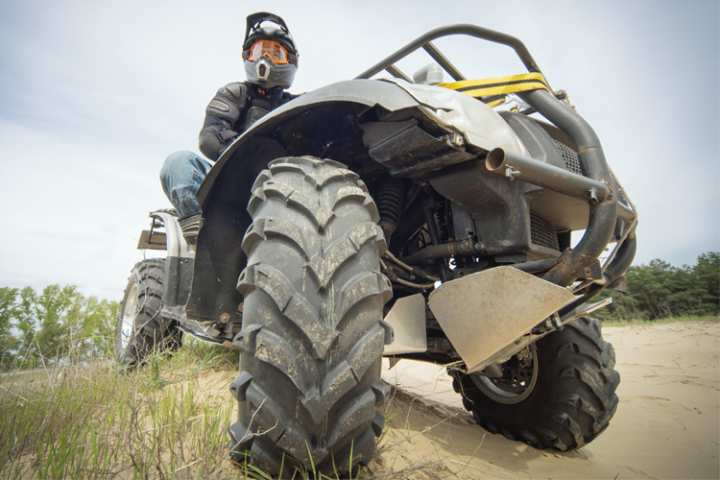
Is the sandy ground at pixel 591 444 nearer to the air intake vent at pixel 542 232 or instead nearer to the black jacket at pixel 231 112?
the air intake vent at pixel 542 232

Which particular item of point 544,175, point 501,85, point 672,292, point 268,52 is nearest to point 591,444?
point 544,175

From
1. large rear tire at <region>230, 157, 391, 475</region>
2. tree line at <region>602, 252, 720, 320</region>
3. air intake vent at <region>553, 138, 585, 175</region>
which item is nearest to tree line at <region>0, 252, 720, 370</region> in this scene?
air intake vent at <region>553, 138, 585, 175</region>

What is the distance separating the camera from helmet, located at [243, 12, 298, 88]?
9.59 ft

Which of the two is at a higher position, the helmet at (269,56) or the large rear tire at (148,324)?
the helmet at (269,56)

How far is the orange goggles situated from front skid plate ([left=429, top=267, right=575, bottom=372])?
248 cm

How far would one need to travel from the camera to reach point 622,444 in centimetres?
237

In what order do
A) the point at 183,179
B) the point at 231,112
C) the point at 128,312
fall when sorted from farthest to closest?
the point at 128,312, the point at 231,112, the point at 183,179

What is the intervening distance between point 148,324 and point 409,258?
8.12 feet

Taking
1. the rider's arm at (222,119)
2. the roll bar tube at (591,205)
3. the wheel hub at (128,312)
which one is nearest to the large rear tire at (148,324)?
the wheel hub at (128,312)

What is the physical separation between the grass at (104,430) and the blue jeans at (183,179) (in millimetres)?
1112

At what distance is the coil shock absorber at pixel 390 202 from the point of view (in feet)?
5.97

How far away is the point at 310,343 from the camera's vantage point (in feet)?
3.07

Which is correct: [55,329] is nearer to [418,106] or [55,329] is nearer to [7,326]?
[7,326]

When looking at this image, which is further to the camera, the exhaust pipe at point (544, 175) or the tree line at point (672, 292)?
the tree line at point (672, 292)
